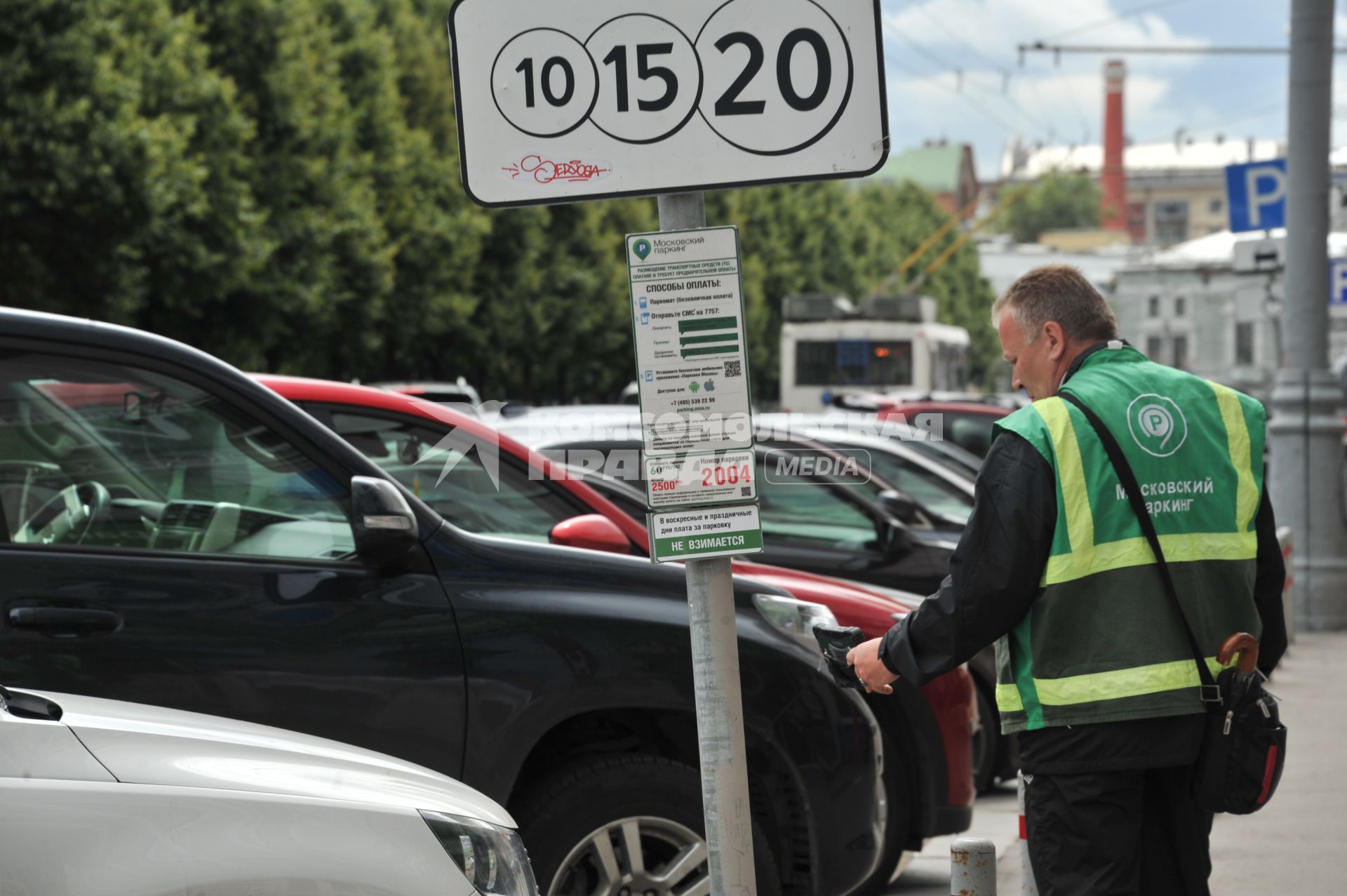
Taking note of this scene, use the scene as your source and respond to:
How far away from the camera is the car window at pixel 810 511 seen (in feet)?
26.6

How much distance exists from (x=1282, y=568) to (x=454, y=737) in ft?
5.98

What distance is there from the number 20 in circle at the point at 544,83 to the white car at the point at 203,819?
4.33 feet

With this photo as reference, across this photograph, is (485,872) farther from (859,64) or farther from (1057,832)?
(859,64)

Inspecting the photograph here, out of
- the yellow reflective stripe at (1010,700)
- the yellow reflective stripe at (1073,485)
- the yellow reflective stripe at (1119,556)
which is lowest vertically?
the yellow reflective stripe at (1010,700)

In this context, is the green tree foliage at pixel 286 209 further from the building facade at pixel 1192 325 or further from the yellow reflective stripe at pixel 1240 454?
the building facade at pixel 1192 325

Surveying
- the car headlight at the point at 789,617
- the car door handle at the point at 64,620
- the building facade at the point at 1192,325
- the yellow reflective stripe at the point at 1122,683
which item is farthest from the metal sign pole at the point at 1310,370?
the building facade at the point at 1192,325

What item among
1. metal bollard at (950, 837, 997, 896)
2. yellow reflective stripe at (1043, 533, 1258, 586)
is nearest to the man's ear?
yellow reflective stripe at (1043, 533, 1258, 586)

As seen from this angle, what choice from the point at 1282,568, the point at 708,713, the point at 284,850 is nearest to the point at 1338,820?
the point at 1282,568

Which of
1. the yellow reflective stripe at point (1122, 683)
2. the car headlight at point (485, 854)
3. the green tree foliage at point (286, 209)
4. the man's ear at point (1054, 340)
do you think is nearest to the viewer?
the car headlight at point (485, 854)

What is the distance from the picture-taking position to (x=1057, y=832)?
10.3 ft

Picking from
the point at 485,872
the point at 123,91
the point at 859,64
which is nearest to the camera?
the point at 485,872

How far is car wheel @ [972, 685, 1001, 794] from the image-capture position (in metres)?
7.01

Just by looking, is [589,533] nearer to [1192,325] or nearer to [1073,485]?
[1073,485]

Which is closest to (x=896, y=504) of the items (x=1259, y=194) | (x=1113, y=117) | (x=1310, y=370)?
(x=1310, y=370)
